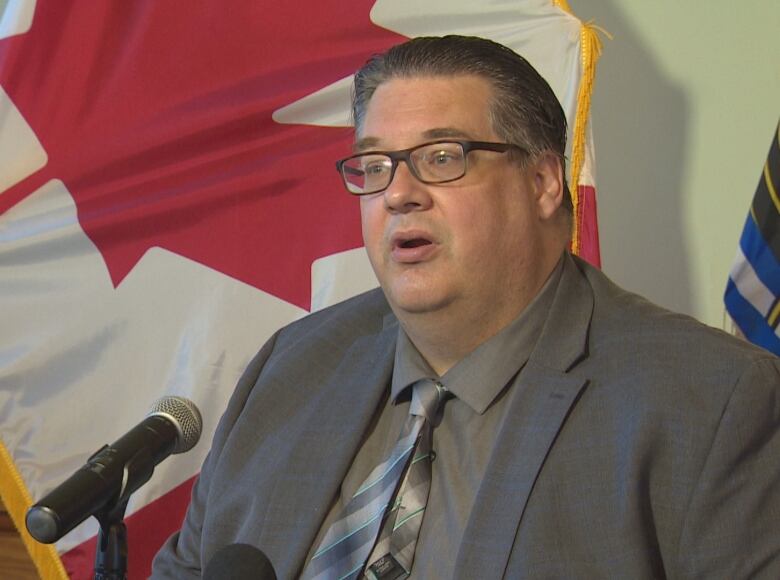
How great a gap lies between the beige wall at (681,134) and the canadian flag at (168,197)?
1.41 feet

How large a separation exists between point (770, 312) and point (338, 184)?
3.51 ft

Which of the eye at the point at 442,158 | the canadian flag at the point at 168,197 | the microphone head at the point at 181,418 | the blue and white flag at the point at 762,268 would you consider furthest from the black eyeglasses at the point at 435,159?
the blue and white flag at the point at 762,268

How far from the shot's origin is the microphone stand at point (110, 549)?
4.50 feet

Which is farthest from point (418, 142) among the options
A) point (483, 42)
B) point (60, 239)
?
point (60, 239)

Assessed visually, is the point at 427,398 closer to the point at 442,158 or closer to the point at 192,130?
the point at 442,158

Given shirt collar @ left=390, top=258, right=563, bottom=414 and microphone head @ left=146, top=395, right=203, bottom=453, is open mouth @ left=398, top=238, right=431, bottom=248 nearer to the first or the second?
shirt collar @ left=390, top=258, right=563, bottom=414

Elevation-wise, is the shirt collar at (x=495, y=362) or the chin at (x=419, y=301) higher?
the chin at (x=419, y=301)

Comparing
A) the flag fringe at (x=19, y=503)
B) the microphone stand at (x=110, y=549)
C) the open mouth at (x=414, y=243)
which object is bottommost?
the flag fringe at (x=19, y=503)

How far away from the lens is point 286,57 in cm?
262

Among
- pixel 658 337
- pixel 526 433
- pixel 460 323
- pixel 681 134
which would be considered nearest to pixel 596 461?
pixel 526 433

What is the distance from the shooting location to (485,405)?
1.75 meters

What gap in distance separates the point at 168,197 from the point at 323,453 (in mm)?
966

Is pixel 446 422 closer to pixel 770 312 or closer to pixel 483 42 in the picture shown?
pixel 483 42

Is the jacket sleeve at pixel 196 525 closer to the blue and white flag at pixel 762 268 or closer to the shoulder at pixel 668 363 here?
the shoulder at pixel 668 363
